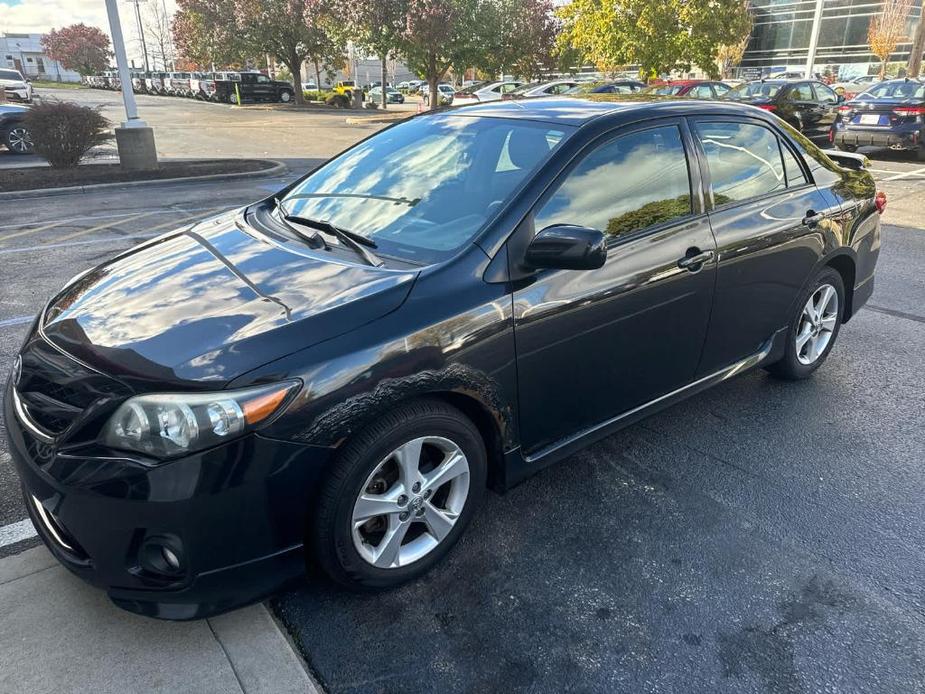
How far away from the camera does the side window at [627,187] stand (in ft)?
9.27

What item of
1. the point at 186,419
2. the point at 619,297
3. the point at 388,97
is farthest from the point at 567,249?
the point at 388,97

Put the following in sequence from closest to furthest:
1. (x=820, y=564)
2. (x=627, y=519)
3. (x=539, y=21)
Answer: (x=820, y=564) < (x=627, y=519) < (x=539, y=21)

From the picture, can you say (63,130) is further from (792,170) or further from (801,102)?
(801,102)

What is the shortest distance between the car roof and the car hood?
1184 mm

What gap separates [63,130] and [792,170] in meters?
12.2

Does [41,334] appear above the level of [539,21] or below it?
below

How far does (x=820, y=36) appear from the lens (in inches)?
1826

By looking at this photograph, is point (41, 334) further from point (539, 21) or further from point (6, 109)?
point (539, 21)

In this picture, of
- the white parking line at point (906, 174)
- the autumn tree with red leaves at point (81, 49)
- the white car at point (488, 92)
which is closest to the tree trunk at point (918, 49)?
the white car at point (488, 92)

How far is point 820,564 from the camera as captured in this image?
8.87 feet

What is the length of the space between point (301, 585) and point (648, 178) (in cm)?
225

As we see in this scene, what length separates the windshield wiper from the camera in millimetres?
2670

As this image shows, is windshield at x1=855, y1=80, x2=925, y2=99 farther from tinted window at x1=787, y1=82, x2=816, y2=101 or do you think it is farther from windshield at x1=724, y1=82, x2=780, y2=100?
windshield at x1=724, y1=82, x2=780, y2=100

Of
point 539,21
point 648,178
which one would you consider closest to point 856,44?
point 539,21
